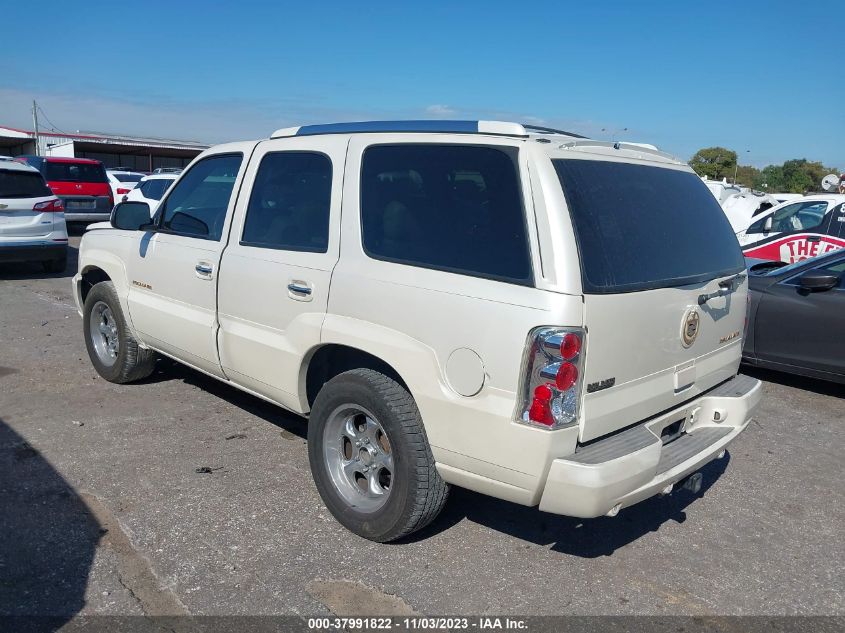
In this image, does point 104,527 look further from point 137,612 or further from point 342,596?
point 342,596

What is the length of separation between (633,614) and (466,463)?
38.7 inches

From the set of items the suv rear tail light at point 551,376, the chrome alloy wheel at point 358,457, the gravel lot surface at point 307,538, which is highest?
the suv rear tail light at point 551,376

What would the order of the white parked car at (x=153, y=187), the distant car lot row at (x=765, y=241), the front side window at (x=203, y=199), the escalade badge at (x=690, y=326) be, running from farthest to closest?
the white parked car at (x=153, y=187), the distant car lot row at (x=765, y=241), the front side window at (x=203, y=199), the escalade badge at (x=690, y=326)

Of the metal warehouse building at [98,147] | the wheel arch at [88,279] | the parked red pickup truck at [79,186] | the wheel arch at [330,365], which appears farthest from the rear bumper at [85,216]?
the metal warehouse building at [98,147]

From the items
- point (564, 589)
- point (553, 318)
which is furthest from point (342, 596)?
point (553, 318)

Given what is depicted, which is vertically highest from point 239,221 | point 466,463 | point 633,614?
point 239,221

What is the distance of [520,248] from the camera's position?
3.00 metres

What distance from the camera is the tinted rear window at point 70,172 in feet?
57.1

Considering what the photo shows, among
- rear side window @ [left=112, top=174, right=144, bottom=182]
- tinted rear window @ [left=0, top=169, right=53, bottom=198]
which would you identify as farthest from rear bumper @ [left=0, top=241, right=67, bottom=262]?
rear side window @ [left=112, top=174, right=144, bottom=182]

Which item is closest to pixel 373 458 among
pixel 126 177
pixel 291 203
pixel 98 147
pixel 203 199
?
pixel 291 203

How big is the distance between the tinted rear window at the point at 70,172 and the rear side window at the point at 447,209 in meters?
16.2

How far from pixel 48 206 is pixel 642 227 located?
10078mm

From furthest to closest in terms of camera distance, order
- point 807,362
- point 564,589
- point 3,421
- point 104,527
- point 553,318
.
→ point 807,362 < point 3,421 < point 104,527 < point 564,589 < point 553,318

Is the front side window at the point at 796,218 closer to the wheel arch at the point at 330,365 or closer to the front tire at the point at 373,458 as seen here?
the wheel arch at the point at 330,365
